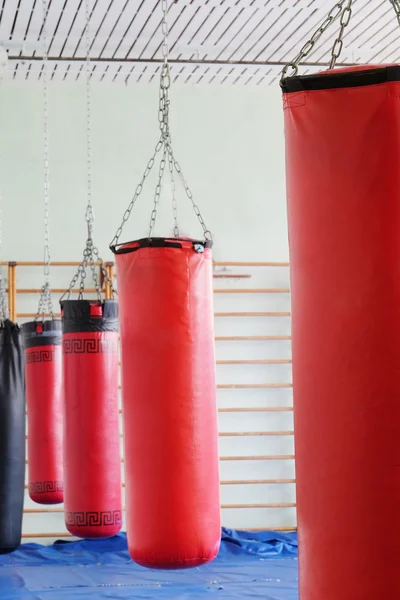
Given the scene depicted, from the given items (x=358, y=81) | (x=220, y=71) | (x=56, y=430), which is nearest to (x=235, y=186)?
(x=220, y=71)

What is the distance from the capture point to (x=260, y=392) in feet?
25.3

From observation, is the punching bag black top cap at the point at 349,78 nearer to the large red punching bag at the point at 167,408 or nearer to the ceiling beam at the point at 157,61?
the large red punching bag at the point at 167,408

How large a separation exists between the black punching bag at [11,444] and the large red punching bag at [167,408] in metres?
2.26

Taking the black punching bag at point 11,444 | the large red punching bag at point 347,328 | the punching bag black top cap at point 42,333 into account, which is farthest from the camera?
the punching bag black top cap at point 42,333

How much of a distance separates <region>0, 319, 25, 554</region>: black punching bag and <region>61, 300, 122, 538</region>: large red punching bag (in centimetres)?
103

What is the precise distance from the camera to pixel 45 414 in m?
5.62

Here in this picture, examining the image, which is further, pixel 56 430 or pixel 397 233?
pixel 56 430

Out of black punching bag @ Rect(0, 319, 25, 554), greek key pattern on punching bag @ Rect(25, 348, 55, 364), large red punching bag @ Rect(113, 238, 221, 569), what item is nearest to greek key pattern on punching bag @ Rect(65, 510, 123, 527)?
large red punching bag @ Rect(113, 238, 221, 569)

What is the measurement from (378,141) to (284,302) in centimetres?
598

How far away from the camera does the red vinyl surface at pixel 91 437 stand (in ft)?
14.5

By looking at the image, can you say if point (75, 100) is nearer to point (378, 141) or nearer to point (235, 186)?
point (235, 186)

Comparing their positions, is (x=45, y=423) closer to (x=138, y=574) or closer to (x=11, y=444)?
(x=11, y=444)

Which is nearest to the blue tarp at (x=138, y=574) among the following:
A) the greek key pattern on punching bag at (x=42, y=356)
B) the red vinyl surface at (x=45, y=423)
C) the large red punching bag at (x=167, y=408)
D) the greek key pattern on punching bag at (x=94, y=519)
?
the red vinyl surface at (x=45, y=423)

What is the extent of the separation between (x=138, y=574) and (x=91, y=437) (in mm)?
2068
